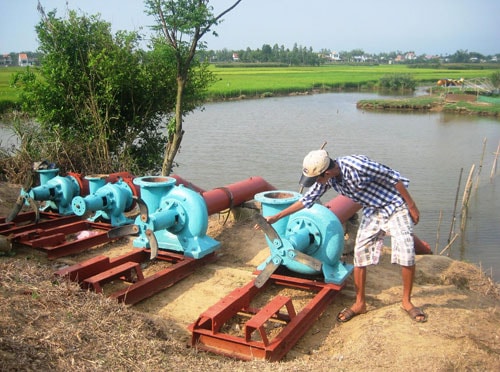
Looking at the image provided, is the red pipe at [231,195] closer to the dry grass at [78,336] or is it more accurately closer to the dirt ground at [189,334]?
the dirt ground at [189,334]

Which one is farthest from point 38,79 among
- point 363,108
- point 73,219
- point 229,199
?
point 363,108

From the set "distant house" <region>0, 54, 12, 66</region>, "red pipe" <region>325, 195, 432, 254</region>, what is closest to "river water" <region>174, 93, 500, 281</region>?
"red pipe" <region>325, 195, 432, 254</region>

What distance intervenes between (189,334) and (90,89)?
6430 mm

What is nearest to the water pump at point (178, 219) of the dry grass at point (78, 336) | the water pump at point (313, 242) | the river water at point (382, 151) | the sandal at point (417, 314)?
the water pump at point (313, 242)

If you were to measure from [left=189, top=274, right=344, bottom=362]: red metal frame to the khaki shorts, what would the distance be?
0.62m

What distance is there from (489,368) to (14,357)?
3055 mm

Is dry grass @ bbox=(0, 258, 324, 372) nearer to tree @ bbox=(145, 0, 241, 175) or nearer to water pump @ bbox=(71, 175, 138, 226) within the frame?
water pump @ bbox=(71, 175, 138, 226)

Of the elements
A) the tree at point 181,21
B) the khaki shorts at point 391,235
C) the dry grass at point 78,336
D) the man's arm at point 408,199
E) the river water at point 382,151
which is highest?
the tree at point 181,21

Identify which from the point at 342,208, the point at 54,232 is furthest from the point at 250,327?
the point at 54,232

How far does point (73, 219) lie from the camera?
7.28 meters

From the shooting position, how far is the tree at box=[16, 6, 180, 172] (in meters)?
9.59

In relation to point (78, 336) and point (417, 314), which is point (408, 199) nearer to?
point (417, 314)

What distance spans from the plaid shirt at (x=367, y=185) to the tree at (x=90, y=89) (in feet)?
20.9

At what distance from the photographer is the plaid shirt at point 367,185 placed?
13.1 ft
